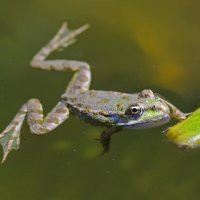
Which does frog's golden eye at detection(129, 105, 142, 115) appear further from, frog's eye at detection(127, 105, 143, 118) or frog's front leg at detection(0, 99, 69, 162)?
frog's front leg at detection(0, 99, 69, 162)

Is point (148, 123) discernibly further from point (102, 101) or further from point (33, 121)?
point (33, 121)

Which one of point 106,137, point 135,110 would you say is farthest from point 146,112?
point 106,137

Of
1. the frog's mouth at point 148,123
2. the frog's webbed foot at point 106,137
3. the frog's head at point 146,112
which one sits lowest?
the frog's webbed foot at point 106,137

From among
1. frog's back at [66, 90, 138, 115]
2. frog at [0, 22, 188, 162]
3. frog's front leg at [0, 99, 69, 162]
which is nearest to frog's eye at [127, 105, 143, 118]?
frog at [0, 22, 188, 162]

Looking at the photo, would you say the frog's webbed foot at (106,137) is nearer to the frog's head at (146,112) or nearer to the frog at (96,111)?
the frog at (96,111)

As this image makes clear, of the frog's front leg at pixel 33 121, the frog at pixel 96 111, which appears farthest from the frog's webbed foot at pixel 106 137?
the frog's front leg at pixel 33 121

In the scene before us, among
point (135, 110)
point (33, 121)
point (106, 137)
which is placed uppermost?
point (135, 110)

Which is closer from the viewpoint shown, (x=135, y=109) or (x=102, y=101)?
(x=135, y=109)
